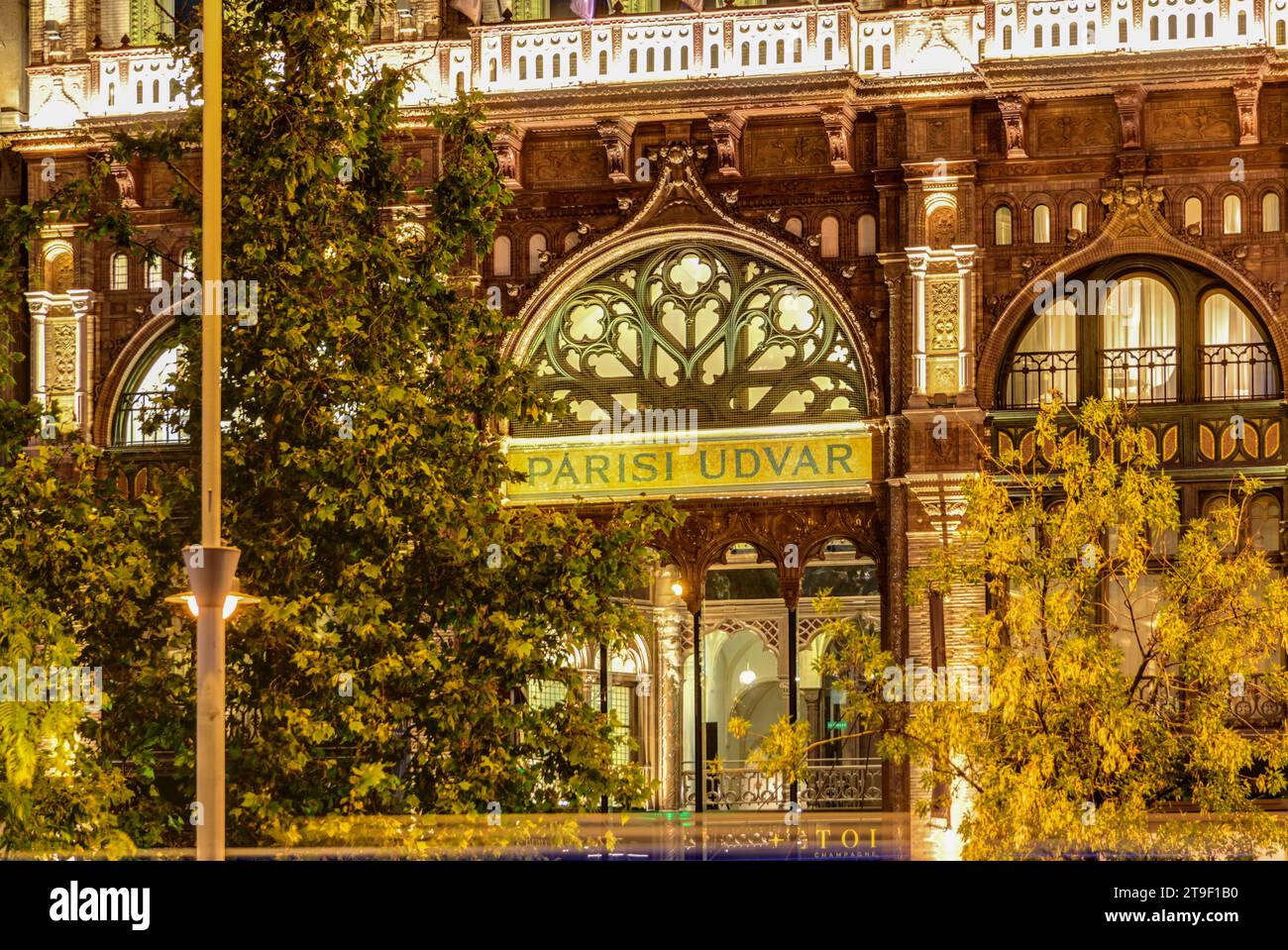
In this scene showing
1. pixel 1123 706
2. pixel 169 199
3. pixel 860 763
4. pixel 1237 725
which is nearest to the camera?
pixel 1123 706

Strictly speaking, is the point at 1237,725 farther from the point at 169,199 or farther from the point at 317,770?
the point at 169,199

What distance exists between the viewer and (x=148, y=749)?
875 inches

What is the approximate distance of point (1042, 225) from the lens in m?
32.5

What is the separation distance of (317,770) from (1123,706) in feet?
26.3

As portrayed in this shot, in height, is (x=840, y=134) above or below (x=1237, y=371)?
above

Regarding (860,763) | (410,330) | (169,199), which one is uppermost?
(169,199)

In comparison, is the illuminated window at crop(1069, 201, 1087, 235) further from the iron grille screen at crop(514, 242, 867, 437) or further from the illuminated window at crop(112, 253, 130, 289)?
the illuminated window at crop(112, 253, 130, 289)

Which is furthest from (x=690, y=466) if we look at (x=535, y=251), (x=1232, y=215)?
(x=1232, y=215)

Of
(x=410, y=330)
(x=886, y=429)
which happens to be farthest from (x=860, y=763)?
(x=410, y=330)

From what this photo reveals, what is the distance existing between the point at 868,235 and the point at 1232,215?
500 cm

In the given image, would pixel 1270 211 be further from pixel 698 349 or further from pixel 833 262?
pixel 698 349

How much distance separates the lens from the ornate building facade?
3184cm

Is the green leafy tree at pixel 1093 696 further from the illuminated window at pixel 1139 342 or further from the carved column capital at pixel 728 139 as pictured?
the carved column capital at pixel 728 139

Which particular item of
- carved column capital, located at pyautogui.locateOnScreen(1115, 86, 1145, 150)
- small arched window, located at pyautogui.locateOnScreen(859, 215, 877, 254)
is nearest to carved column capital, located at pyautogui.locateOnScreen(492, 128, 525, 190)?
small arched window, located at pyautogui.locateOnScreen(859, 215, 877, 254)
